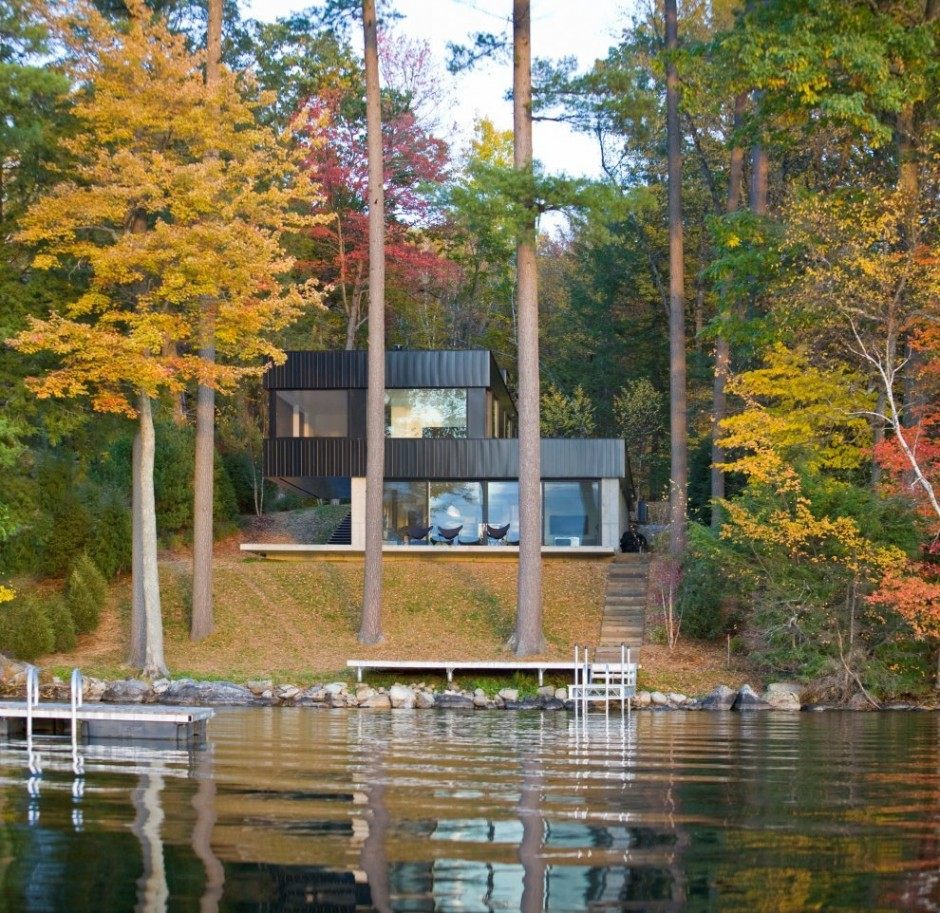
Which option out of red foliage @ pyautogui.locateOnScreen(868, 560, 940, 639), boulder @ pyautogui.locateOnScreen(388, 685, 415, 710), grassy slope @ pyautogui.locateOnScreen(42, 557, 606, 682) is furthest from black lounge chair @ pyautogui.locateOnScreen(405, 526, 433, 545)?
red foliage @ pyautogui.locateOnScreen(868, 560, 940, 639)

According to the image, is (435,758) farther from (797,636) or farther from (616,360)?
(616,360)

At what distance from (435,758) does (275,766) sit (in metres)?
1.63

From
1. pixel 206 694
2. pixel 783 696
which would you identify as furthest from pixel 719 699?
pixel 206 694

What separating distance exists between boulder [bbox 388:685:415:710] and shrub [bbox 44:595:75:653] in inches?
261

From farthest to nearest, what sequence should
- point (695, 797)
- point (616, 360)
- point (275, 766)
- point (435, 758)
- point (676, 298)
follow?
point (616, 360), point (676, 298), point (435, 758), point (275, 766), point (695, 797)

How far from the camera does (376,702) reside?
72.5ft

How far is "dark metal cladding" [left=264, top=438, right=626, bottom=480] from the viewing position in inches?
1264

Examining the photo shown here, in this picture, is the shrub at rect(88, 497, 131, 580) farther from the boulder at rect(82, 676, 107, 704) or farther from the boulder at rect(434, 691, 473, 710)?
the boulder at rect(434, 691, 473, 710)

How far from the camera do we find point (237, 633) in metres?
26.8

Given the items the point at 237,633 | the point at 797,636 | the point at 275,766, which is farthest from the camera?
the point at 237,633

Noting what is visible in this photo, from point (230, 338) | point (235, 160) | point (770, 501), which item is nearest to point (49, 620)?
point (230, 338)

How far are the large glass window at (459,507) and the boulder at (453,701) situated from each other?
1078 cm

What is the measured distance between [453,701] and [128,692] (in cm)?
488

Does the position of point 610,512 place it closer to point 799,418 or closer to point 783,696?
point 799,418
